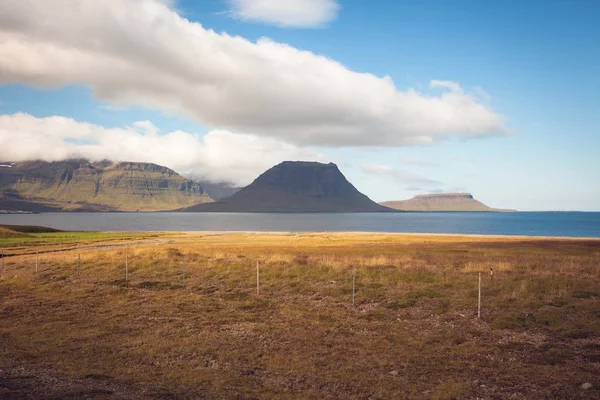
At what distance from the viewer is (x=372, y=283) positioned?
105 feet

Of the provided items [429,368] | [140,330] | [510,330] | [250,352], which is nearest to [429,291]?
[510,330]

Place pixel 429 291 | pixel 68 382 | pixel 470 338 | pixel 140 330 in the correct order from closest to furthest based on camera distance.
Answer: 1. pixel 68 382
2. pixel 470 338
3. pixel 140 330
4. pixel 429 291

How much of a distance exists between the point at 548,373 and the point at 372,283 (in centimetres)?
1717

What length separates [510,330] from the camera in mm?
20828

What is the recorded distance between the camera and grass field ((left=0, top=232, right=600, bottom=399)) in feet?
47.5

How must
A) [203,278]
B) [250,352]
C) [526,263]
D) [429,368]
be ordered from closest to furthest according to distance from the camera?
[429,368] → [250,352] → [203,278] → [526,263]

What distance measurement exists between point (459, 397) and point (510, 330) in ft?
29.7

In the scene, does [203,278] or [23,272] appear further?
[23,272]

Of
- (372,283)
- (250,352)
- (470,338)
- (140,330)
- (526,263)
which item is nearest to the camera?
(250,352)

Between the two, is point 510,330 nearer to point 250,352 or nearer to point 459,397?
point 459,397

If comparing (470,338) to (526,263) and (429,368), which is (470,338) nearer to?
(429,368)

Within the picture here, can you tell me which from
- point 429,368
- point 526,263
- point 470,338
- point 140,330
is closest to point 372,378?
point 429,368

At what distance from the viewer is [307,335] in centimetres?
2052

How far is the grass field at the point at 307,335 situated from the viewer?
47.5 feet
